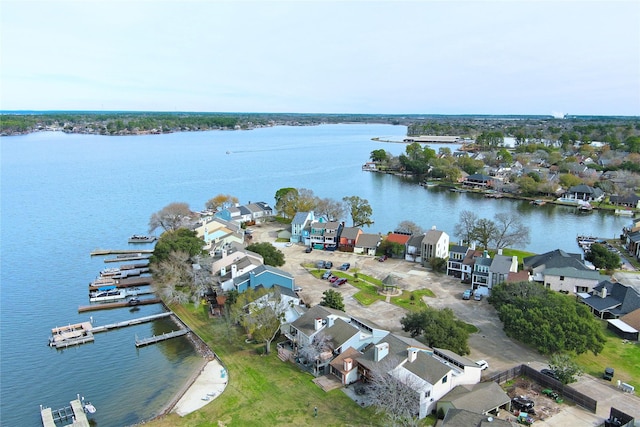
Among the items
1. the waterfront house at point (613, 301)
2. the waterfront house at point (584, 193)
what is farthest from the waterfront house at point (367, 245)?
the waterfront house at point (584, 193)

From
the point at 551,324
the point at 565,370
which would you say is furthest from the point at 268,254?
the point at 565,370

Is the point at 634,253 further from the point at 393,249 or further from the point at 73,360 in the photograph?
the point at 73,360

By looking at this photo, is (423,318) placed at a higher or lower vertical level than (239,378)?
higher

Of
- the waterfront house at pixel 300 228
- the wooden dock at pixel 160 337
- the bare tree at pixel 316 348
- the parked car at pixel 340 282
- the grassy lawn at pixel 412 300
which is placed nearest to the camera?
the bare tree at pixel 316 348

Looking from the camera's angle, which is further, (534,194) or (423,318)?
(534,194)

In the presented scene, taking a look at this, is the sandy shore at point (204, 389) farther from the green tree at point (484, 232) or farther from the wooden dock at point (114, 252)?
the green tree at point (484, 232)

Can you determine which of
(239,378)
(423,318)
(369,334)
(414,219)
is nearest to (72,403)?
(239,378)

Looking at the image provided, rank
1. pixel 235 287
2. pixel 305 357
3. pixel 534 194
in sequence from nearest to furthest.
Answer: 1. pixel 305 357
2. pixel 235 287
3. pixel 534 194
